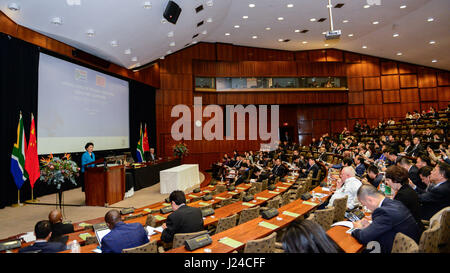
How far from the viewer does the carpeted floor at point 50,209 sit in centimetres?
473

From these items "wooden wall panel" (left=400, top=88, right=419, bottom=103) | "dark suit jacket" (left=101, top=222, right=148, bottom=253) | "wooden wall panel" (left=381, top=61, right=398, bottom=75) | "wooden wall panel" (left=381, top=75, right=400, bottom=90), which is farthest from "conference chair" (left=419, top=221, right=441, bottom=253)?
"wooden wall panel" (left=400, top=88, right=419, bottom=103)

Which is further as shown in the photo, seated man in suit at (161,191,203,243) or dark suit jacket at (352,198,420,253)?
seated man in suit at (161,191,203,243)

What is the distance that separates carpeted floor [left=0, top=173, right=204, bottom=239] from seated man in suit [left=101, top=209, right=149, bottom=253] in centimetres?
323

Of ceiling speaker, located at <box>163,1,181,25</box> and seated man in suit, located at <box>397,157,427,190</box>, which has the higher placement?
ceiling speaker, located at <box>163,1,181,25</box>

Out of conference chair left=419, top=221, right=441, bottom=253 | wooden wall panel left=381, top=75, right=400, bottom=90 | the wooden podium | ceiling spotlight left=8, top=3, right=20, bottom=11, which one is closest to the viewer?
conference chair left=419, top=221, right=441, bottom=253

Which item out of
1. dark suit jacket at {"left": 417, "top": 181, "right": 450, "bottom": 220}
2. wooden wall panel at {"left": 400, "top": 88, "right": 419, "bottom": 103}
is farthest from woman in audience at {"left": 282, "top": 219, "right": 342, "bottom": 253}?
wooden wall panel at {"left": 400, "top": 88, "right": 419, "bottom": 103}

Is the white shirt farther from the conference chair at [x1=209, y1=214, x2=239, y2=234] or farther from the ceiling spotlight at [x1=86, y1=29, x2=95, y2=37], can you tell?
the ceiling spotlight at [x1=86, y1=29, x2=95, y2=37]

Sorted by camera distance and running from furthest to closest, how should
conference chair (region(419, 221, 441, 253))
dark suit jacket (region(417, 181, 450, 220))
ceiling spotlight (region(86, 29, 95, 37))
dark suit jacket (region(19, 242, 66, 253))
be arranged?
1. ceiling spotlight (region(86, 29, 95, 37))
2. dark suit jacket (region(417, 181, 450, 220))
3. dark suit jacket (region(19, 242, 66, 253))
4. conference chair (region(419, 221, 441, 253))

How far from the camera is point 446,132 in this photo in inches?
420

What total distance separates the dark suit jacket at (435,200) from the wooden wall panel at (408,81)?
17.4 meters

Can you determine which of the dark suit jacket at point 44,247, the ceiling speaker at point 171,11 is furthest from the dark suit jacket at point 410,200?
the ceiling speaker at point 171,11

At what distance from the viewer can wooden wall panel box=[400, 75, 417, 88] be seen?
17.2 m

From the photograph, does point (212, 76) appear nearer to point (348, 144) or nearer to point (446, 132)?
point (348, 144)

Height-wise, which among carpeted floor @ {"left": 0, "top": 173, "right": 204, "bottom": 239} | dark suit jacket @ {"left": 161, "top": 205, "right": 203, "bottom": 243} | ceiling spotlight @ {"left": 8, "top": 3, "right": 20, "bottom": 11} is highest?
ceiling spotlight @ {"left": 8, "top": 3, "right": 20, "bottom": 11}
